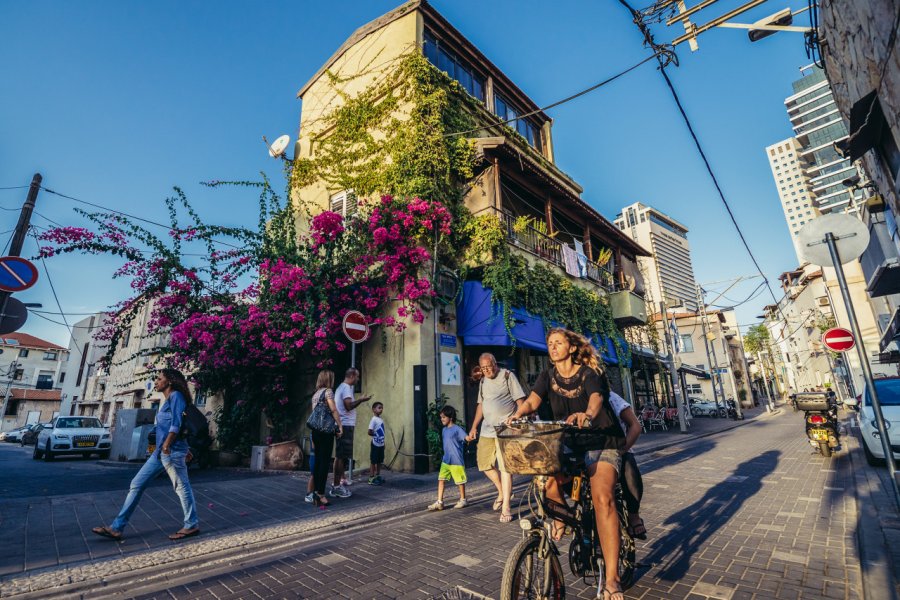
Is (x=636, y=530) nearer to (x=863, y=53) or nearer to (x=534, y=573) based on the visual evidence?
(x=534, y=573)

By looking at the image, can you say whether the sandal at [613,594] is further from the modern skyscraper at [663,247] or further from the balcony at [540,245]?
the modern skyscraper at [663,247]

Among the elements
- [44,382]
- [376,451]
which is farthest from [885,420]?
[44,382]

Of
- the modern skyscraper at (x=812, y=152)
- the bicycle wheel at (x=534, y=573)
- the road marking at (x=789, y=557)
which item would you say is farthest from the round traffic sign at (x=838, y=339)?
the modern skyscraper at (x=812, y=152)

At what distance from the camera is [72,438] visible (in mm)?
15680

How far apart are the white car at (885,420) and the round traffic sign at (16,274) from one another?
13.1m

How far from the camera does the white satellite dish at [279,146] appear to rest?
14422 mm

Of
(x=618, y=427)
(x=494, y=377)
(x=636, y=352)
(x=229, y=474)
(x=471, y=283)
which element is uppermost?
(x=471, y=283)

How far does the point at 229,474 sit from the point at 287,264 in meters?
5.06

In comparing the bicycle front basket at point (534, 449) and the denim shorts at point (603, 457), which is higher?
the bicycle front basket at point (534, 449)

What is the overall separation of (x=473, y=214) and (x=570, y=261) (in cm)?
409

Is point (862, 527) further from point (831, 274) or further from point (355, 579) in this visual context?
point (831, 274)

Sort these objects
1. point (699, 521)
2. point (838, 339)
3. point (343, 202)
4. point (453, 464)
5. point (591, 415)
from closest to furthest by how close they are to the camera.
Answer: point (591, 415) < point (699, 521) < point (453, 464) < point (838, 339) < point (343, 202)

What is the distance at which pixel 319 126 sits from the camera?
15062mm

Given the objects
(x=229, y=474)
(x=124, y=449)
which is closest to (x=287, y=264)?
(x=229, y=474)
